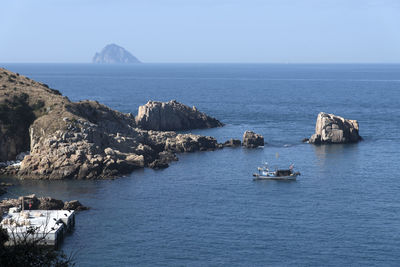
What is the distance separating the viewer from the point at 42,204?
95625mm

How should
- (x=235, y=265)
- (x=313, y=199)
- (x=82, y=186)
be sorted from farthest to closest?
(x=82, y=186) < (x=313, y=199) < (x=235, y=265)

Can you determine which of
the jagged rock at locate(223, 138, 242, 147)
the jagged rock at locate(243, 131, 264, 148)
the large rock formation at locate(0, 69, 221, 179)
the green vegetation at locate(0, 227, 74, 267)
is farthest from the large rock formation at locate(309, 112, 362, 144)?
the green vegetation at locate(0, 227, 74, 267)

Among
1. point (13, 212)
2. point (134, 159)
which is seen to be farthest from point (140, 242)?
point (134, 159)

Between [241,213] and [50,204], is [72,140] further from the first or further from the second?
[241,213]

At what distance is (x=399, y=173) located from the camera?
12256cm

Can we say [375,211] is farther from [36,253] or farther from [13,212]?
[36,253]

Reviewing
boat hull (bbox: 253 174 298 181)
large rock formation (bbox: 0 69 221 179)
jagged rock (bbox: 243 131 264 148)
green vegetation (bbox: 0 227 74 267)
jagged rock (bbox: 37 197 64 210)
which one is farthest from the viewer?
jagged rock (bbox: 243 131 264 148)

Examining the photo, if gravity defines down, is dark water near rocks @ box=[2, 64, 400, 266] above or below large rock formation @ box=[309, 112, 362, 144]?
below

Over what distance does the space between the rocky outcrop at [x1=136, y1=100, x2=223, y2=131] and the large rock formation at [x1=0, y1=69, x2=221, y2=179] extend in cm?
1503

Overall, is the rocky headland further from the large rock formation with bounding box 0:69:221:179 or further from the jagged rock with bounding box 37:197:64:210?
the large rock formation with bounding box 0:69:221:179

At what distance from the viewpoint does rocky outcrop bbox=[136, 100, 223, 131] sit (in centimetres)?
17562

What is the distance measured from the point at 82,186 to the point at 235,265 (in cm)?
4529

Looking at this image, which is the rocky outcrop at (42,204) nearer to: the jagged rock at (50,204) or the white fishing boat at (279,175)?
the jagged rock at (50,204)

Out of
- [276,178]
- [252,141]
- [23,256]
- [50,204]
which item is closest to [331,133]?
[252,141]
